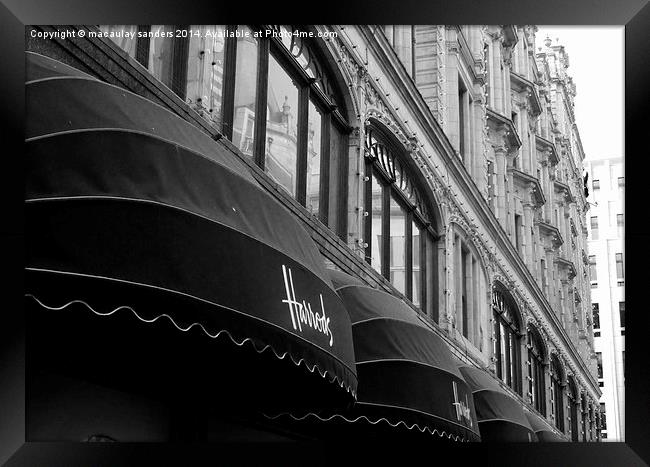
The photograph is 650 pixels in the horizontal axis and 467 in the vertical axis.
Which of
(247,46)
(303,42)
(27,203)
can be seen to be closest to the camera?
(27,203)

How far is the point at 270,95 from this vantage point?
12219 mm

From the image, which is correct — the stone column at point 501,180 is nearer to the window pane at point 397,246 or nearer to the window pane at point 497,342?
the window pane at point 497,342

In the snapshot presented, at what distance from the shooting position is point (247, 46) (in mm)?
11508

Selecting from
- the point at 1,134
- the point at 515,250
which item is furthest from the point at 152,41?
the point at 515,250

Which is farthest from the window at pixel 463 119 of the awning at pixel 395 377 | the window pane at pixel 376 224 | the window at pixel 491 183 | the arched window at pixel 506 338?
the awning at pixel 395 377

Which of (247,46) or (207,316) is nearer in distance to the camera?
(207,316)

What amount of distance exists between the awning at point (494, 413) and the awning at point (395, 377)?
10.9ft

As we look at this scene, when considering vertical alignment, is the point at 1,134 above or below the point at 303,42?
below

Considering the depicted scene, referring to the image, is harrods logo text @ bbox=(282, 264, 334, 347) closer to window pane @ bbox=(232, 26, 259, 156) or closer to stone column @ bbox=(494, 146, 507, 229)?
window pane @ bbox=(232, 26, 259, 156)

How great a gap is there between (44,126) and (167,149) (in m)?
0.85

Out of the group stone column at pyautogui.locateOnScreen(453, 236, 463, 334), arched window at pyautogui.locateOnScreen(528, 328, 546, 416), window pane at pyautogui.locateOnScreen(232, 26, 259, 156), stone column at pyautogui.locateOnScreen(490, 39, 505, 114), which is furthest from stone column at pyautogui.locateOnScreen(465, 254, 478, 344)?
window pane at pyautogui.locateOnScreen(232, 26, 259, 156)

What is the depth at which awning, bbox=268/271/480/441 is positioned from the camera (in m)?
9.96
